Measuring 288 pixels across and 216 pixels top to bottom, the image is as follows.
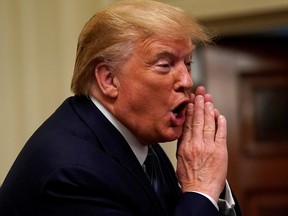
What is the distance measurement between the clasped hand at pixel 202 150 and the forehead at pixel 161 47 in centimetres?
15

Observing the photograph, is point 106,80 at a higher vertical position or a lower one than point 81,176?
higher

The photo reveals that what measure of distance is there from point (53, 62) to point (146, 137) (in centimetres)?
114

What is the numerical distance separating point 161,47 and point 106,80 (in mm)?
126

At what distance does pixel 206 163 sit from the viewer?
138 centimetres

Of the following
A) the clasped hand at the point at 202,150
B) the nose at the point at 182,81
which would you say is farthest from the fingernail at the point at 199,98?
the nose at the point at 182,81

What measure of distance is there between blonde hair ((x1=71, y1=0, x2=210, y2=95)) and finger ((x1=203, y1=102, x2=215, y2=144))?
17cm

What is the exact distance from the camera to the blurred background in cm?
243

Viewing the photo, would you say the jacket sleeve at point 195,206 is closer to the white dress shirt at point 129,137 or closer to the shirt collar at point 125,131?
the white dress shirt at point 129,137

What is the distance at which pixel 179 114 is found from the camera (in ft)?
4.52

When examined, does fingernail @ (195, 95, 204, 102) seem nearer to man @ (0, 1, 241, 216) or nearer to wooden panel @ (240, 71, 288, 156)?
man @ (0, 1, 241, 216)

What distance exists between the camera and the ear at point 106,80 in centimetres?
133

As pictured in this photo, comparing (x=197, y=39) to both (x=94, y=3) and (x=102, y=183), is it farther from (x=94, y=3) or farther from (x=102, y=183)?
(x=94, y=3)

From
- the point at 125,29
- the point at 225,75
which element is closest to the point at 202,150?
the point at 125,29

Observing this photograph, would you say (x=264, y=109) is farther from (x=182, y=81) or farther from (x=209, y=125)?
(x=182, y=81)
